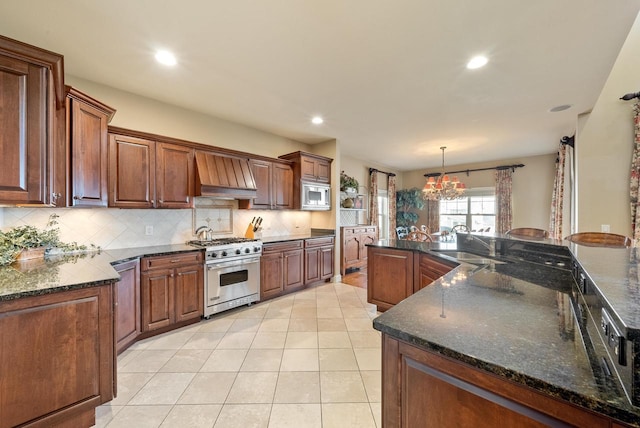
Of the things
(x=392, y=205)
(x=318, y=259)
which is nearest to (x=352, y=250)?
(x=318, y=259)

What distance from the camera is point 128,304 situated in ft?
7.77

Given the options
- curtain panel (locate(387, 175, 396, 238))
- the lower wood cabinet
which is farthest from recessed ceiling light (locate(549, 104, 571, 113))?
curtain panel (locate(387, 175, 396, 238))

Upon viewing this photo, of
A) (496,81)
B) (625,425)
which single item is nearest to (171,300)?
(625,425)

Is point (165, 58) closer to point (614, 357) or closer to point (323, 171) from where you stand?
point (323, 171)

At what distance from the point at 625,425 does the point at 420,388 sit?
0.48 m

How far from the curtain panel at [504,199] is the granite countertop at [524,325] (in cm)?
575

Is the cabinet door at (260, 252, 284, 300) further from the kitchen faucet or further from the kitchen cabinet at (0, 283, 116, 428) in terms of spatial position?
the kitchen faucet

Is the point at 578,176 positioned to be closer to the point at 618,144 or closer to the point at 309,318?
the point at 618,144

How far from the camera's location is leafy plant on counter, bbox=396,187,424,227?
292 inches

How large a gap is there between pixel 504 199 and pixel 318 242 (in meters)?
5.13

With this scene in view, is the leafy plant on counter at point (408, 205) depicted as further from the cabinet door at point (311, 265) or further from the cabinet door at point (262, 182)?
the cabinet door at point (262, 182)

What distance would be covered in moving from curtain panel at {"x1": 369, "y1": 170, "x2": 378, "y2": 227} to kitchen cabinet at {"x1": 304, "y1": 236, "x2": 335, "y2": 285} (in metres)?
2.32

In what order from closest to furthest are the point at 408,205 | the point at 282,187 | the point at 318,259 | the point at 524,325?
the point at 524,325 < the point at 282,187 < the point at 318,259 < the point at 408,205

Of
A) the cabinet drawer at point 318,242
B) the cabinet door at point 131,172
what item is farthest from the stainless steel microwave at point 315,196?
the cabinet door at point 131,172
